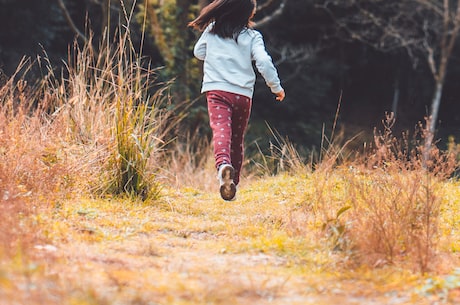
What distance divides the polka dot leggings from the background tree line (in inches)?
218

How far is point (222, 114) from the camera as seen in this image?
5.20 m

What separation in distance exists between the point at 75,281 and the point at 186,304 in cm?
45

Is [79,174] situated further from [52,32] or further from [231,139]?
[52,32]

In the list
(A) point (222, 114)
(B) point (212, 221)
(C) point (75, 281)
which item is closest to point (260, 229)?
(B) point (212, 221)

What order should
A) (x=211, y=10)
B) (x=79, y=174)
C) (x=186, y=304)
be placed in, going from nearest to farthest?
1. (x=186, y=304)
2. (x=79, y=174)
3. (x=211, y=10)

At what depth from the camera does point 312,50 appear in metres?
16.9

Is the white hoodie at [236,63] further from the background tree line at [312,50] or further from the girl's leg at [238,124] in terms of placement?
the background tree line at [312,50]

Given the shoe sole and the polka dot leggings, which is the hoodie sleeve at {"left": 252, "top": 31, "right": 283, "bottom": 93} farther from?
the shoe sole

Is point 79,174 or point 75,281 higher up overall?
point 75,281

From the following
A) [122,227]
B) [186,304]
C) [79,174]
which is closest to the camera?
A: [186,304]

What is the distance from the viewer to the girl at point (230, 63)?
5195mm

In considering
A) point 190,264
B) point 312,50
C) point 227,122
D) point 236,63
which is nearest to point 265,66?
point 236,63

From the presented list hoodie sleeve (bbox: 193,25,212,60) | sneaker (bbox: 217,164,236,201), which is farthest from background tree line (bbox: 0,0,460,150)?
sneaker (bbox: 217,164,236,201)

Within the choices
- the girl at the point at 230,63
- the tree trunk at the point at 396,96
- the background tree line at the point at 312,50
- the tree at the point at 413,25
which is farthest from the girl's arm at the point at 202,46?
the tree trunk at the point at 396,96
